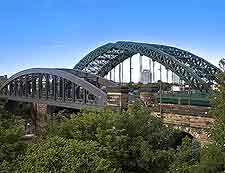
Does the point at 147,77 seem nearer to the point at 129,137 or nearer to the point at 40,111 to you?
the point at 40,111

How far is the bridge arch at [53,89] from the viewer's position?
175ft

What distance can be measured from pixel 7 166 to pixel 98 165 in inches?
193

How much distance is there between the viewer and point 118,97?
34.5 meters

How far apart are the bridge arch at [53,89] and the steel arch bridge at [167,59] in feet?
86.1

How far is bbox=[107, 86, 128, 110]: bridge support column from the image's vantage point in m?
33.8

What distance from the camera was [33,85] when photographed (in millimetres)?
74875

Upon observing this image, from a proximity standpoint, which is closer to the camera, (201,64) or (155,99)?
(155,99)

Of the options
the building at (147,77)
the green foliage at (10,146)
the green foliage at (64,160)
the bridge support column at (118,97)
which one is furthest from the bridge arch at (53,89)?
the building at (147,77)

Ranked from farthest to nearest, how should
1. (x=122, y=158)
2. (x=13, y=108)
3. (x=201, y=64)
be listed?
(x=201, y=64) < (x=13, y=108) < (x=122, y=158)

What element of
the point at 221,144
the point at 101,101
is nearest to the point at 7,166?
the point at 221,144

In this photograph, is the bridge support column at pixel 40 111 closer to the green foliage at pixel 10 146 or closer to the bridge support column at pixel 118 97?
the bridge support column at pixel 118 97

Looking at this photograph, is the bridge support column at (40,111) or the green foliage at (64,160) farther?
the bridge support column at (40,111)

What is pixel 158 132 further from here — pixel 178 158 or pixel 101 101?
pixel 101 101

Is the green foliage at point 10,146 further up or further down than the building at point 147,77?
further down
